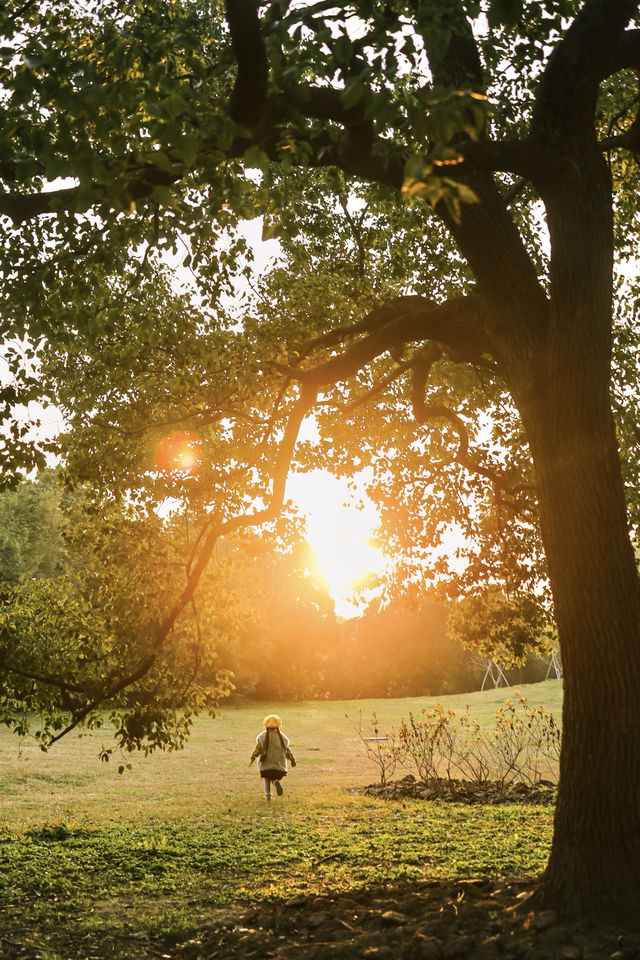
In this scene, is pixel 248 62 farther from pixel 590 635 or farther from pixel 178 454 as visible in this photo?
pixel 178 454

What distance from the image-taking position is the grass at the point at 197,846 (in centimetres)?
789

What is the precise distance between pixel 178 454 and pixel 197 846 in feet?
18.4

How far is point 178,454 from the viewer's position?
10.8m

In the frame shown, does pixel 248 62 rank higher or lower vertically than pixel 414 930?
higher

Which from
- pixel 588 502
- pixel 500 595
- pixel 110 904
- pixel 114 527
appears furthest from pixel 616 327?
pixel 110 904

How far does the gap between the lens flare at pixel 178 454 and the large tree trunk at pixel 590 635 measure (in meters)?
5.41

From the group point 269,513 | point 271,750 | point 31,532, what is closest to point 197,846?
point 269,513

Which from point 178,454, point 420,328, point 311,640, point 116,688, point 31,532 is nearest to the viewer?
point 420,328

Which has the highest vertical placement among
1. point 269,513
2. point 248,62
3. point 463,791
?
point 248,62

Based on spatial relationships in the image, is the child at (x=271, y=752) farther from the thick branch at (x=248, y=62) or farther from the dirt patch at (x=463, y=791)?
the thick branch at (x=248, y=62)

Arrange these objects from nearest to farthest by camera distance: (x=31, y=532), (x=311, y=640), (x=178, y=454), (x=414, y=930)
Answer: (x=414, y=930) → (x=178, y=454) → (x=31, y=532) → (x=311, y=640)

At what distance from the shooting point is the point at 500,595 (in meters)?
12.8

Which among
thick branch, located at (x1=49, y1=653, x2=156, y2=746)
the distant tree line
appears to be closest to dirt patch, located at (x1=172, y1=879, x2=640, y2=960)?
thick branch, located at (x1=49, y1=653, x2=156, y2=746)

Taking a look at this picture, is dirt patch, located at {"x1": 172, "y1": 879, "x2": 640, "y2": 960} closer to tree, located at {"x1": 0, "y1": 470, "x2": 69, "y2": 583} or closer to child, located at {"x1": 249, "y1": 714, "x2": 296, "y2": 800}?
child, located at {"x1": 249, "y1": 714, "x2": 296, "y2": 800}
